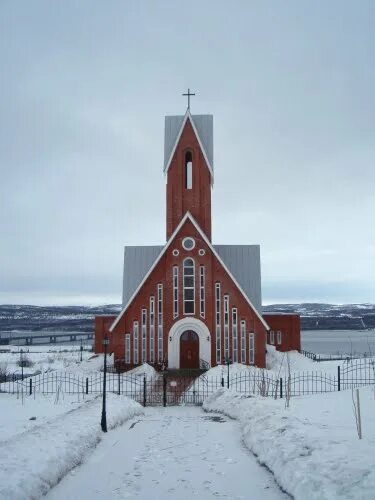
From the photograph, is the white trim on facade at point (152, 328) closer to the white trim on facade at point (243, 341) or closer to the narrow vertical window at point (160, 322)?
the narrow vertical window at point (160, 322)

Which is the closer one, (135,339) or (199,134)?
(135,339)

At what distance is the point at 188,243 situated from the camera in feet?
99.3

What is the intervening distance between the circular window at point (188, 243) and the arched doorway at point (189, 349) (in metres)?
5.06

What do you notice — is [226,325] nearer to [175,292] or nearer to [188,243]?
[175,292]

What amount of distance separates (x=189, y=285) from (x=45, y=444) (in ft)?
72.2

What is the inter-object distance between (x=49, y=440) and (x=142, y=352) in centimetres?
2127

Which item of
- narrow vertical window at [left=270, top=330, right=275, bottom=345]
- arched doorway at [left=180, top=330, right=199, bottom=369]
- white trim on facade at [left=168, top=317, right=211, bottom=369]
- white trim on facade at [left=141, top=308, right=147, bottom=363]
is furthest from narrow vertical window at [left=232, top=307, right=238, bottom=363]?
narrow vertical window at [left=270, top=330, right=275, bottom=345]

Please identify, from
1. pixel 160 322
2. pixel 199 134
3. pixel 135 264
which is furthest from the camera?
pixel 135 264

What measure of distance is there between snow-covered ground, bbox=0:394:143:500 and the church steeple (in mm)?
18206

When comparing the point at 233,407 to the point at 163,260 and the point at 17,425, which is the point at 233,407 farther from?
the point at 163,260

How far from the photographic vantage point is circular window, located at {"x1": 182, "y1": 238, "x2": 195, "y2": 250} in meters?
30.2

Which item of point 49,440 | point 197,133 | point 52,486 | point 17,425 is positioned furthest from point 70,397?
point 197,133

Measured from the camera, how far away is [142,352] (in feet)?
98.2

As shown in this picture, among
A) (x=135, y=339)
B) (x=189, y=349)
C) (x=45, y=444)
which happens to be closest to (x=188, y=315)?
(x=189, y=349)
